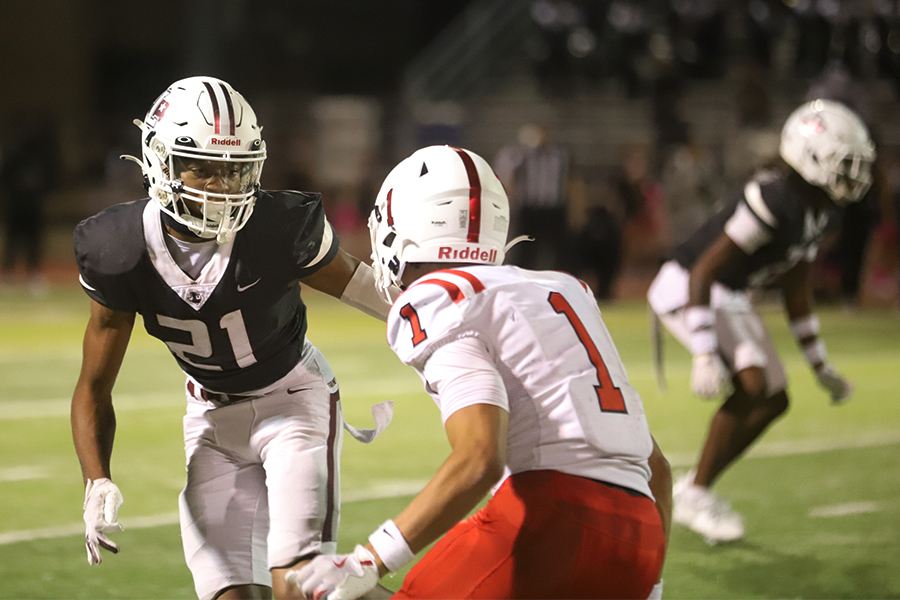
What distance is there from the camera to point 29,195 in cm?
1267

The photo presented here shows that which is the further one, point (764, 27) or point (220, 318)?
point (764, 27)

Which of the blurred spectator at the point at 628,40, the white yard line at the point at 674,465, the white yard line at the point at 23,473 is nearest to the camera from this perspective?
the white yard line at the point at 674,465

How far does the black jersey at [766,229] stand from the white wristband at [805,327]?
0.80 ft

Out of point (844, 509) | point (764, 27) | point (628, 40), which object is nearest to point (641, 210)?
point (628, 40)

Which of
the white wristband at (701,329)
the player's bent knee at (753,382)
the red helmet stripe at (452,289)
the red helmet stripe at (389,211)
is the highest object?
the red helmet stripe at (389,211)

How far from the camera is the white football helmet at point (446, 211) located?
8.19ft

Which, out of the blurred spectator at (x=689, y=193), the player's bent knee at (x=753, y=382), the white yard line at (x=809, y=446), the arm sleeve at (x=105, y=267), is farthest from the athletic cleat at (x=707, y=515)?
the blurred spectator at (x=689, y=193)

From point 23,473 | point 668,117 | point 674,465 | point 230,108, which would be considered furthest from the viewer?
point 668,117

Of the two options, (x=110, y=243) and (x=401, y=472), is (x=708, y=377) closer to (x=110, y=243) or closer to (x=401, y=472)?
(x=401, y=472)

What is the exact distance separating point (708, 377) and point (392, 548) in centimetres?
256

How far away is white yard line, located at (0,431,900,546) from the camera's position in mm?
4512

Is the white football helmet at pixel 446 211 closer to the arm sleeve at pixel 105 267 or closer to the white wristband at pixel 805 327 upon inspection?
the arm sleeve at pixel 105 267

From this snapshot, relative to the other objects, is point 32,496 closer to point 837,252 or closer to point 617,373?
point 617,373

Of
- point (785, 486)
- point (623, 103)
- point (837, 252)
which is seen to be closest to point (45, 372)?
point (785, 486)
